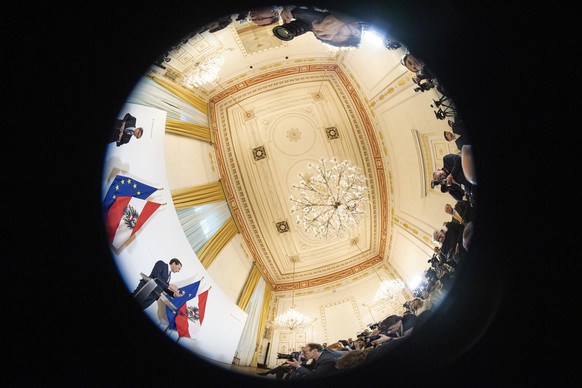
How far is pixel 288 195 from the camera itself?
25.2ft

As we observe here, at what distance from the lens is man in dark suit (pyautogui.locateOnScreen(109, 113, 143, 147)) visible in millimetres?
3627

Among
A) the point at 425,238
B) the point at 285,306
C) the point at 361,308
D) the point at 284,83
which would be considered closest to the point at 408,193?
the point at 425,238

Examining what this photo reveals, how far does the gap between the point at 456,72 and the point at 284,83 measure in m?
4.50

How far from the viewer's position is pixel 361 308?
700cm

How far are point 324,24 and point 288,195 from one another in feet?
15.4

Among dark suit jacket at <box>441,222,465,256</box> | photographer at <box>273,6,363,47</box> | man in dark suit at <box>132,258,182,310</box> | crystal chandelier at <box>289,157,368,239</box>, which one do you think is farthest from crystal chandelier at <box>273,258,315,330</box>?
photographer at <box>273,6,363,47</box>

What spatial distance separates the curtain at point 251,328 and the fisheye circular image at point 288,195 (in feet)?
0.13

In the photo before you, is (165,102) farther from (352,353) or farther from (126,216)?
(352,353)

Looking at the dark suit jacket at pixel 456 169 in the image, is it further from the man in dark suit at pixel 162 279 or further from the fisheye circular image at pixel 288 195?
the man in dark suit at pixel 162 279

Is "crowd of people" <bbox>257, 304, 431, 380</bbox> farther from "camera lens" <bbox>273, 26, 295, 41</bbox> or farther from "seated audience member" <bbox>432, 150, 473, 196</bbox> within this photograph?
"camera lens" <bbox>273, 26, 295, 41</bbox>

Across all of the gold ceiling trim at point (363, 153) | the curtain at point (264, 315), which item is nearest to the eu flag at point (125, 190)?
the gold ceiling trim at point (363, 153)

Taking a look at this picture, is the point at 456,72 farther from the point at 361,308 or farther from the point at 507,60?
the point at 361,308

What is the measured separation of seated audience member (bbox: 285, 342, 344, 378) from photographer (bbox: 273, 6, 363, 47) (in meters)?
4.21

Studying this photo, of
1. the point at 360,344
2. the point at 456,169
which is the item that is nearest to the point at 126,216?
the point at 360,344
